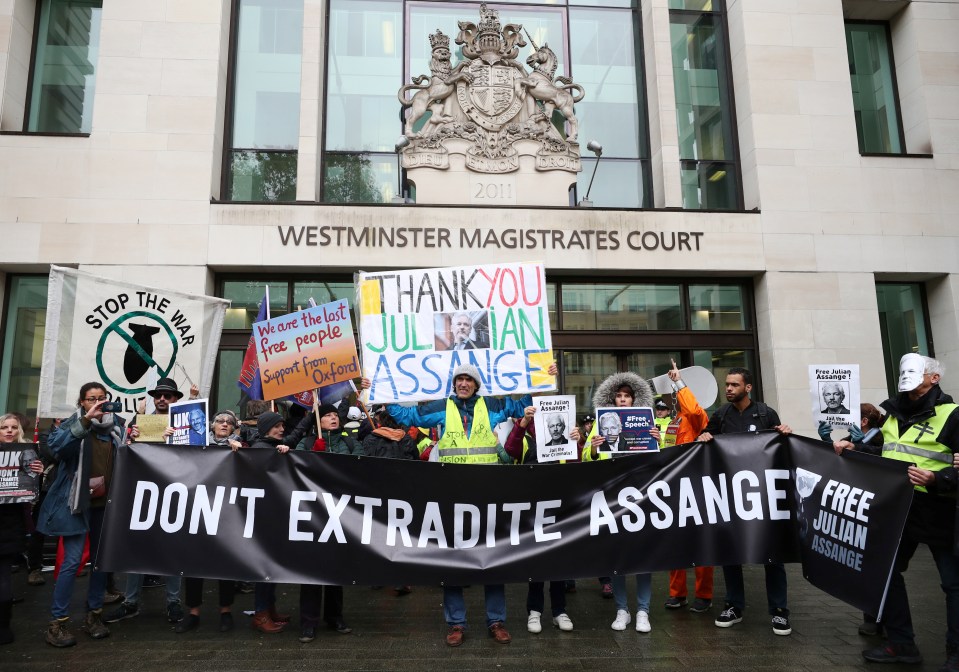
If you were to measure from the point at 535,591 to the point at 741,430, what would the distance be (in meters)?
2.35

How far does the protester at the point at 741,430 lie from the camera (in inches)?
222

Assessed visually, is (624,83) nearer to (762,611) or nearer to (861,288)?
(861,288)

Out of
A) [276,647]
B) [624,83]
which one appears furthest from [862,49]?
[276,647]

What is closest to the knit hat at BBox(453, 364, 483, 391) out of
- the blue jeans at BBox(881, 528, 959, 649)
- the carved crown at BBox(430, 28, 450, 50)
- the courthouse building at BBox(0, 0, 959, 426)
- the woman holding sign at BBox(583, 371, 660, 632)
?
the woman holding sign at BBox(583, 371, 660, 632)

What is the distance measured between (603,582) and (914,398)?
11.8 ft

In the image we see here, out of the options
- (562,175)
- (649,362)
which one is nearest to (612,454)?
(649,362)

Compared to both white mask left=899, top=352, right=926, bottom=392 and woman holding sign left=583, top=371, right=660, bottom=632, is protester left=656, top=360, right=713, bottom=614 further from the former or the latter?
white mask left=899, top=352, right=926, bottom=392

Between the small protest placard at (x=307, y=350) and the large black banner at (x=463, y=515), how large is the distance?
126 centimetres

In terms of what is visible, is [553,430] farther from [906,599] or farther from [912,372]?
[906,599]

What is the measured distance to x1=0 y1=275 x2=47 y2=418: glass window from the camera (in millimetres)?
11586

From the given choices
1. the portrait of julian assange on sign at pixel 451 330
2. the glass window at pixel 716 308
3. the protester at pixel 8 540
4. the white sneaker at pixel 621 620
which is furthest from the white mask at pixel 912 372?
the glass window at pixel 716 308

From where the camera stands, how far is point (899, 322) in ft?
43.1

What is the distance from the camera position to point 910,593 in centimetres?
708

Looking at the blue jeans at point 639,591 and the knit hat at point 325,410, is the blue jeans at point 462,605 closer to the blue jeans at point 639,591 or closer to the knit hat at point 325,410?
the blue jeans at point 639,591
